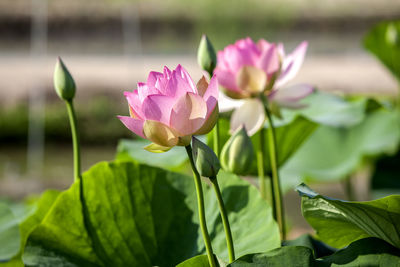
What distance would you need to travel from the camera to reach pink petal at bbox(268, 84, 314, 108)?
585 millimetres

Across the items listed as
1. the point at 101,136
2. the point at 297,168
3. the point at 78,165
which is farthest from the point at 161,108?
the point at 101,136

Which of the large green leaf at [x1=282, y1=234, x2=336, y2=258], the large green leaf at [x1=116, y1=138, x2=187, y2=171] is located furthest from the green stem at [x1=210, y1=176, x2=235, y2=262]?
the large green leaf at [x1=116, y1=138, x2=187, y2=171]

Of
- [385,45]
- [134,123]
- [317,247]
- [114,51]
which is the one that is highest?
[114,51]

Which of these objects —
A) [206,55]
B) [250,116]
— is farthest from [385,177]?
[206,55]

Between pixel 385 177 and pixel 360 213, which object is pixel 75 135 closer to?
pixel 360 213

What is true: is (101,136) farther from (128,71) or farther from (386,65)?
(386,65)

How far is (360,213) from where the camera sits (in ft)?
1.26

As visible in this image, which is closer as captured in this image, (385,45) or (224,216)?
(224,216)

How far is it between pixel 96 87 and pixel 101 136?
68 cm

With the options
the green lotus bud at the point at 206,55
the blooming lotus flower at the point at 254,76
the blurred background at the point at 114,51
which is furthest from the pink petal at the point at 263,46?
the blurred background at the point at 114,51

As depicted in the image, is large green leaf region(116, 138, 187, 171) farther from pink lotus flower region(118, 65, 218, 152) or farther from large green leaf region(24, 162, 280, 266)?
pink lotus flower region(118, 65, 218, 152)

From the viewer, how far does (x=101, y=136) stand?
5.38 metres

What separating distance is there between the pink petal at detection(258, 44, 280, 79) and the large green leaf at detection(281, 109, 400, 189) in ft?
1.97

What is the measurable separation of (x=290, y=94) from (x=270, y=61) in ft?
0.22
